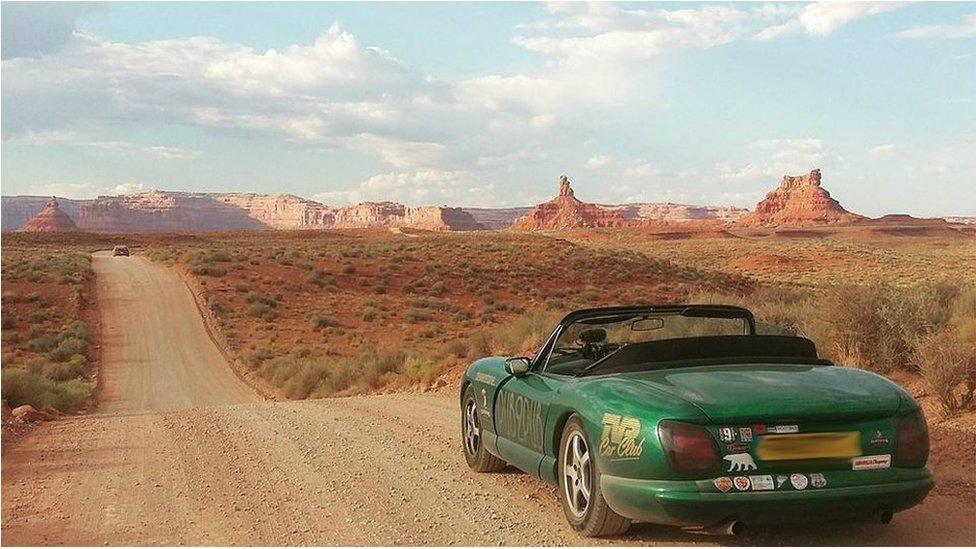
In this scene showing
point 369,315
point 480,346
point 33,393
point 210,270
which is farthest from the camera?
point 210,270

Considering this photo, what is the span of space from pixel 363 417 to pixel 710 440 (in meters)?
6.94

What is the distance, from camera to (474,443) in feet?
23.7

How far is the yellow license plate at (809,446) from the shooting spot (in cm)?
435

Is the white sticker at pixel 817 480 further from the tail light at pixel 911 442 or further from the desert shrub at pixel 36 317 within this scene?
the desert shrub at pixel 36 317

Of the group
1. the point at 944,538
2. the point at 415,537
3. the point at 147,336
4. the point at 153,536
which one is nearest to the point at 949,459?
the point at 944,538

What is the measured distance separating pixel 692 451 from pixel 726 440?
173mm

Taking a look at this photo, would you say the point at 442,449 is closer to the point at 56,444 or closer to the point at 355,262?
the point at 56,444

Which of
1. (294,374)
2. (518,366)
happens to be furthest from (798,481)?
(294,374)

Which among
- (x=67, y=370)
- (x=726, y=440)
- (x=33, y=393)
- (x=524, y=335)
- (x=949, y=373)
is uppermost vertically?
(x=726, y=440)

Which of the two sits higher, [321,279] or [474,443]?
[474,443]

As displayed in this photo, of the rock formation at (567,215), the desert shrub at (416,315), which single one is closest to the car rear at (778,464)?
the desert shrub at (416,315)

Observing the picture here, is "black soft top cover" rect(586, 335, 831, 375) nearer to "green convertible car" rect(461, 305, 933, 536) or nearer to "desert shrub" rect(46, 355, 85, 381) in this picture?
Answer: "green convertible car" rect(461, 305, 933, 536)

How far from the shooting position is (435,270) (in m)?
48.6

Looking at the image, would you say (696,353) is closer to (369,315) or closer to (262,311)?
(369,315)
